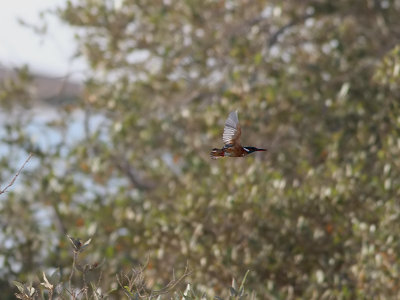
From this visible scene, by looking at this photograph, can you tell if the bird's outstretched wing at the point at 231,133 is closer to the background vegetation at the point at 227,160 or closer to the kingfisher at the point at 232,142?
the kingfisher at the point at 232,142

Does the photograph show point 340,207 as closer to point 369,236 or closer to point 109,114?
point 369,236

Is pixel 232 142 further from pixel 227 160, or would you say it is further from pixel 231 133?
pixel 227 160

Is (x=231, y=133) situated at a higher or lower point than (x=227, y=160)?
higher

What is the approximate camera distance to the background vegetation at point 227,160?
23.0 feet

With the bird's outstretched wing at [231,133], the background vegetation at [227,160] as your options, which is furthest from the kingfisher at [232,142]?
the background vegetation at [227,160]

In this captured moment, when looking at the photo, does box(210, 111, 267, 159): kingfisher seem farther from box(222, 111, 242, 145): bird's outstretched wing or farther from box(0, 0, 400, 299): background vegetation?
box(0, 0, 400, 299): background vegetation

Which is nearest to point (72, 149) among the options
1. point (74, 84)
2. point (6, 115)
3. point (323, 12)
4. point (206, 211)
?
point (6, 115)

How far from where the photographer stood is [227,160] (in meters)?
7.88

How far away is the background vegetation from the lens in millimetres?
7000

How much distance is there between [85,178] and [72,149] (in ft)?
1.90

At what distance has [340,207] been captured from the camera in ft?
23.6

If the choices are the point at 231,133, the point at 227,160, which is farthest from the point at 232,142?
the point at 227,160

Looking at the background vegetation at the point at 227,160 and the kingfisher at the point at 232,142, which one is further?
the background vegetation at the point at 227,160

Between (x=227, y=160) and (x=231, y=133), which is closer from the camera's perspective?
(x=231, y=133)
